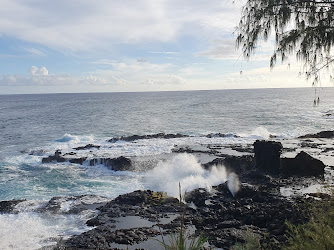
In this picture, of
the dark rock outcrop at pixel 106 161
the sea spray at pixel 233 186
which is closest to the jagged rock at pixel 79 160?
the dark rock outcrop at pixel 106 161

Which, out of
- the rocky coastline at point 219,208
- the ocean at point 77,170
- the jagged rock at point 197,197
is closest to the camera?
the rocky coastline at point 219,208

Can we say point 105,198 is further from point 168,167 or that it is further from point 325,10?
point 325,10

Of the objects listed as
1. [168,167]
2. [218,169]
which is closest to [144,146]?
[168,167]

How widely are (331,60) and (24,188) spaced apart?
22.8m

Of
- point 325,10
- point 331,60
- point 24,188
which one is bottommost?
point 24,188

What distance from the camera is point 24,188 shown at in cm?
2277

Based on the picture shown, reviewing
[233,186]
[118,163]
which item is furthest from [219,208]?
[118,163]

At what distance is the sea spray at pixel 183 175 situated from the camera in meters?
Result: 21.9

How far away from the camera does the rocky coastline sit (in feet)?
A: 44.8

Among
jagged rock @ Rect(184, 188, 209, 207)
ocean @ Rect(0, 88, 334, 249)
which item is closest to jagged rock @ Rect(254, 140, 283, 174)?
ocean @ Rect(0, 88, 334, 249)

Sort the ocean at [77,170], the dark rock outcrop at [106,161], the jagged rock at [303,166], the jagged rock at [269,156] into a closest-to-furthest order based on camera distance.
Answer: the ocean at [77,170], the jagged rock at [303,166], the jagged rock at [269,156], the dark rock outcrop at [106,161]

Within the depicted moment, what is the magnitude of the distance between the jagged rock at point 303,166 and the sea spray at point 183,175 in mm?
4974

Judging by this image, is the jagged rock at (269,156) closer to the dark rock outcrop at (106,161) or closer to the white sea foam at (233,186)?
the white sea foam at (233,186)

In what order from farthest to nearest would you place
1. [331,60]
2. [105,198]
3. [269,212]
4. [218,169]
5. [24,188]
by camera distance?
[218,169]
[24,188]
[105,198]
[269,212]
[331,60]
